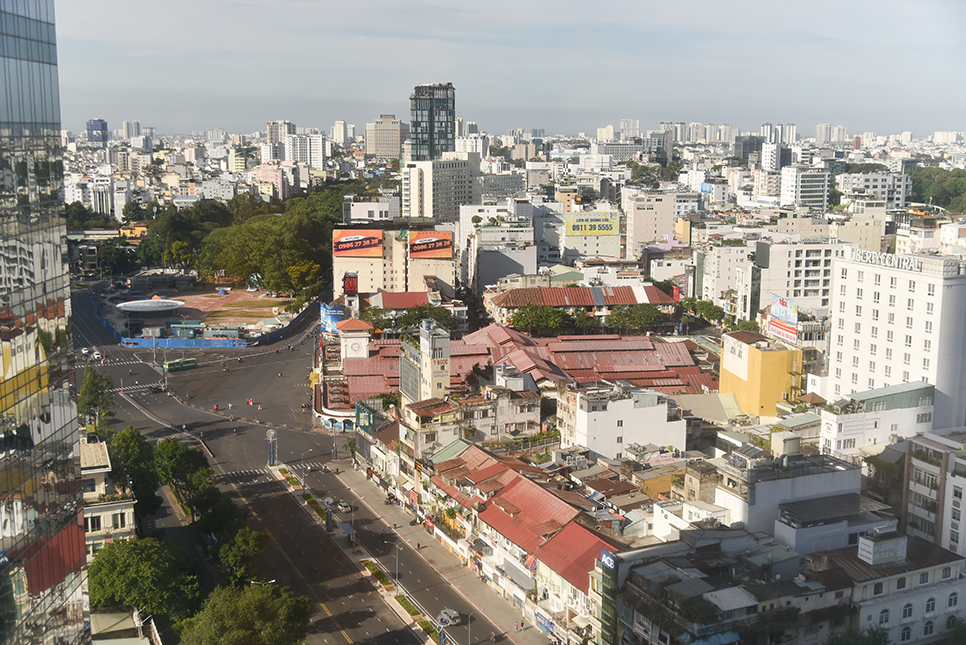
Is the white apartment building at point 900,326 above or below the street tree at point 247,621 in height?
above

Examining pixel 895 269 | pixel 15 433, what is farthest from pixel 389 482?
pixel 15 433

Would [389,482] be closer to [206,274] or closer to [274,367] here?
[274,367]

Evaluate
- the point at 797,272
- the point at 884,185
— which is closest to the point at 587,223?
the point at 797,272

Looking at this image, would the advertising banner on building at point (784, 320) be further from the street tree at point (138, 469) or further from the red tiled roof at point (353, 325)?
the street tree at point (138, 469)

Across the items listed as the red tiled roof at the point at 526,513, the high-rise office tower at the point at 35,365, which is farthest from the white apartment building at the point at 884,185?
the high-rise office tower at the point at 35,365

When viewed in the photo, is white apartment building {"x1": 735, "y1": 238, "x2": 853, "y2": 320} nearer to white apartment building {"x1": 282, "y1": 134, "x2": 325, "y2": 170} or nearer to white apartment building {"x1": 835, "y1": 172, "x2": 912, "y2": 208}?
white apartment building {"x1": 835, "y1": 172, "x2": 912, "y2": 208}
